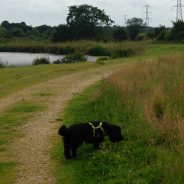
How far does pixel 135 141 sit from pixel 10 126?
12.5ft

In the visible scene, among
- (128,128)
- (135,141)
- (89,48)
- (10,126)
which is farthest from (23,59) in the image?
(135,141)

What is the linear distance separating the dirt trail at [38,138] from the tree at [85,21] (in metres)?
63.5

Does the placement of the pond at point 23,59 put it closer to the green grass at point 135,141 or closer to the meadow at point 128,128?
the meadow at point 128,128

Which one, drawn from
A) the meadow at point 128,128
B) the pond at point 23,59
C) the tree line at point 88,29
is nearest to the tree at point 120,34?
the tree line at point 88,29

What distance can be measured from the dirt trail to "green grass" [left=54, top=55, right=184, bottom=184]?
252 mm

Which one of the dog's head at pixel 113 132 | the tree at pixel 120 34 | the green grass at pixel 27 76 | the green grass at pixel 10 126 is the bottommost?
the tree at pixel 120 34

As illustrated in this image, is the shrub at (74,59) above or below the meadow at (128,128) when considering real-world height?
below

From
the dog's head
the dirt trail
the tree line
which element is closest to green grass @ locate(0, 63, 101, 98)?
the dirt trail

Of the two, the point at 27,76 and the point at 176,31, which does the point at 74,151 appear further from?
the point at 176,31

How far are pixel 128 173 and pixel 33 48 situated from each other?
56.5 m

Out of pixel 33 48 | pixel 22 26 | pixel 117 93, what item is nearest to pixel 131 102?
pixel 117 93

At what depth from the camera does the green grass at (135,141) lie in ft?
24.1

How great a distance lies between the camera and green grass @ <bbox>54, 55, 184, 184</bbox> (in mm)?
7332

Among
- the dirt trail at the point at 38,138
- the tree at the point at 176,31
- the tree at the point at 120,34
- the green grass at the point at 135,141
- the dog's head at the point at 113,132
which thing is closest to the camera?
the green grass at the point at 135,141
